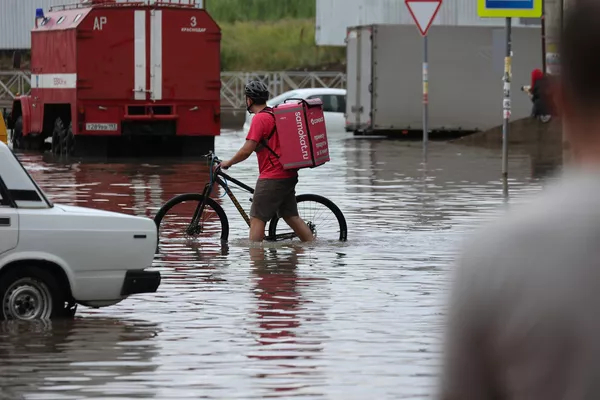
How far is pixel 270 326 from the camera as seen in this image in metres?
9.74

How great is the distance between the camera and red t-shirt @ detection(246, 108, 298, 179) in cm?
1421

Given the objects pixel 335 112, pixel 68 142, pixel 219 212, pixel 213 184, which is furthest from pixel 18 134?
pixel 213 184

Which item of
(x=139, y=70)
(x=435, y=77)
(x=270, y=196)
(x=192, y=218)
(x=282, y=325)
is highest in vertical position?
(x=139, y=70)

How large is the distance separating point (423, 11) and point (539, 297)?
2685 centimetres

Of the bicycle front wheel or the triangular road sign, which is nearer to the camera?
the bicycle front wheel

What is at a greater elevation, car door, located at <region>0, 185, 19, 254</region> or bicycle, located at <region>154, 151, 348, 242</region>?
car door, located at <region>0, 185, 19, 254</region>

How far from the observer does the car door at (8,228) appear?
9.38 metres

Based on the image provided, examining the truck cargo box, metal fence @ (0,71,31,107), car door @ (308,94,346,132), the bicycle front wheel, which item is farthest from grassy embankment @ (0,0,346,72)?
the bicycle front wheel

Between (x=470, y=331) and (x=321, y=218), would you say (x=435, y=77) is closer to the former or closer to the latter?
(x=321, y=218)

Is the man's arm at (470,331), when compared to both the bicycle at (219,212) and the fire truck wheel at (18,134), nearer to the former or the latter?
the bicycle at (219,212)

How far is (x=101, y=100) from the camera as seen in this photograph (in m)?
30.6

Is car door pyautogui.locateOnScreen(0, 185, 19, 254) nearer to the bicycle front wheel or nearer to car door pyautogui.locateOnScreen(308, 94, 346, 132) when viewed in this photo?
the bicycle front wheel

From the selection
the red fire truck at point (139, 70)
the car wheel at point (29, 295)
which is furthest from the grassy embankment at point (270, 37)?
the car wheel at point (29, 295)

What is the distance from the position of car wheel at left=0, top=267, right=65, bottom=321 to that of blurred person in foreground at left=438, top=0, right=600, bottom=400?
744cm
